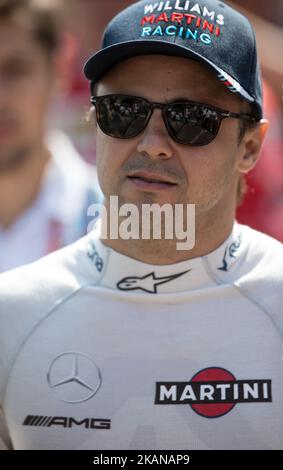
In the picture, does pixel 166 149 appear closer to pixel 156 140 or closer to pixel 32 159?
pixel 156 140

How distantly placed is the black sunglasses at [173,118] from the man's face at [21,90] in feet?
6.73

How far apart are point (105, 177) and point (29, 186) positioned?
86.7 inches

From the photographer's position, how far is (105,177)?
241cm

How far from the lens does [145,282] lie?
95.2 inches

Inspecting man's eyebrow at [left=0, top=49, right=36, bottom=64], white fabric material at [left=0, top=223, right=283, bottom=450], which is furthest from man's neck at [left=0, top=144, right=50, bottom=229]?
white fabric material at [left=0, top=223, right=283, bottom=450]

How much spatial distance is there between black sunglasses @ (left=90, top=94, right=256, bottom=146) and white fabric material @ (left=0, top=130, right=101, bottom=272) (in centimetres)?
184

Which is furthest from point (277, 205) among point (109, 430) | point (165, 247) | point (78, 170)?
point (109, 430)

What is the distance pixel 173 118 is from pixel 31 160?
233 centimetres

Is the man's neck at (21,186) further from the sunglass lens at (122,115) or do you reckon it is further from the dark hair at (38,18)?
the sunglass lens at (122,115)

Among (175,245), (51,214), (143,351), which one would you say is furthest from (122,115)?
(51,214)

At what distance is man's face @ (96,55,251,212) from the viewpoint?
91.4 inches

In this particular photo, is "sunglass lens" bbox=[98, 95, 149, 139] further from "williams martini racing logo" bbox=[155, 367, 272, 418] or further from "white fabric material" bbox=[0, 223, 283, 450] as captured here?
"williams martini racing logo" bbox=[155, 367, 272, 418]

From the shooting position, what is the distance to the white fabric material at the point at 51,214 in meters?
4.30

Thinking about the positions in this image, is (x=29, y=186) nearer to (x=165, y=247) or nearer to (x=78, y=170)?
(x=78, y=170)
